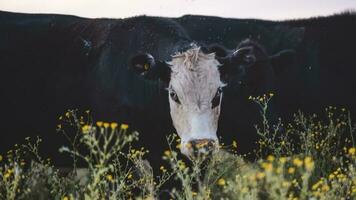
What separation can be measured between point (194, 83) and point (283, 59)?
1.73m

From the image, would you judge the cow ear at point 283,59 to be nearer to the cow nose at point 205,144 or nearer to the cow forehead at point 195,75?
the cow forehead at point 195,75

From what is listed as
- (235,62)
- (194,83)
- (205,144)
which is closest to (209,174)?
(205,144)

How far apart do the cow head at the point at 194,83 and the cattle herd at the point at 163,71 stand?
1cm

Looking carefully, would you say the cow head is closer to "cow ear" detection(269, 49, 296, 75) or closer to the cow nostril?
the cow nostril

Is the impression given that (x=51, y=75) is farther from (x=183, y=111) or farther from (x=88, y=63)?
(x=183, y=111)

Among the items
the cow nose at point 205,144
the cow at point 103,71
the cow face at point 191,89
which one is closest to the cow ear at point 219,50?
the cow at point 103,71

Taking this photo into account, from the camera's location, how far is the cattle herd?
6.20 m

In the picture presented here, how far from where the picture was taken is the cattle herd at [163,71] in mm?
6199

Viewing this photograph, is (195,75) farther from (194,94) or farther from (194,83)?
(194,94)

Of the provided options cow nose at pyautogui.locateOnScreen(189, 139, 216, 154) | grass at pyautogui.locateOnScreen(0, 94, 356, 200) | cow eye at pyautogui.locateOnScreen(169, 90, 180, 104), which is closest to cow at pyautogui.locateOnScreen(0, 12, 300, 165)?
cow eye at pyautogui.locateOnScreen(169, 90, 180, 104)

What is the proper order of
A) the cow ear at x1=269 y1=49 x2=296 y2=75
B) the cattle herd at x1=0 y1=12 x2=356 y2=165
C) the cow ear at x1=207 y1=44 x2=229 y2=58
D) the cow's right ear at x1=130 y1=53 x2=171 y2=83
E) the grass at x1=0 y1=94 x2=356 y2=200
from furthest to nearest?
1. the cow ear at x1=269 y1=49 x2=296 y2=75
2. the cow ear at x1=207 y1=44 x2=229 y2=58
3. the cattle herd at x1=0 y1=12 x2=356 y2=165
4. the cow's right ear at x1=130 y1=53 x2=171 y2=83
5. the grass at x1=0 y1=94 x2=356 y2=200

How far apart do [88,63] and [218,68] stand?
5.52 ft

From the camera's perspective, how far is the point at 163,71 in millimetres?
6102

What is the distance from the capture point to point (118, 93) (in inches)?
262
